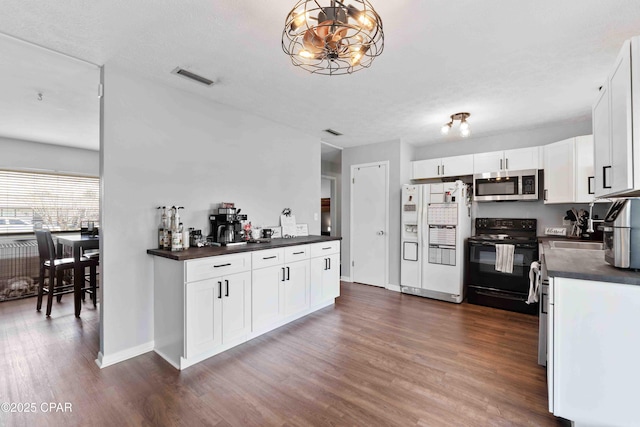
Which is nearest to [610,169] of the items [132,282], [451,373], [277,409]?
[451,373]

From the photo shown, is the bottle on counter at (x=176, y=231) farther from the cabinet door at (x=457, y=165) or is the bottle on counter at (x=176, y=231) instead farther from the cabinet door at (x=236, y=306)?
the cabinet door at (x=457, y=165)

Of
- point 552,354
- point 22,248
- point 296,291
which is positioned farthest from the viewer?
point 22,248

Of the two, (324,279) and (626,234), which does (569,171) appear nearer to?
(626,234)

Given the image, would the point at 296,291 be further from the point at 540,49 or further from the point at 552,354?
the point at 540,49

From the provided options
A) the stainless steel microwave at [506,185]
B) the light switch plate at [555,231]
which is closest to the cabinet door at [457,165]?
the stainless steel microwave at [506,185]

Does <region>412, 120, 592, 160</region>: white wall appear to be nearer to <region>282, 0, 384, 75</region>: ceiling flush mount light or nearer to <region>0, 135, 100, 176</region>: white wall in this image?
<region>282, 0, 384, 75</region>: ceiling flush mount light

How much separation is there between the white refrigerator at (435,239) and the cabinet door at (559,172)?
3.17 feet

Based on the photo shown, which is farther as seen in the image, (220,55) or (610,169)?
(220,55)

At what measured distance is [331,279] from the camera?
376cm

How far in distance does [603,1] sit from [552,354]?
2044 mm

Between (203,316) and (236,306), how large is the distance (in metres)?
0.32

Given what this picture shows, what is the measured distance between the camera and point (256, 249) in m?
2.74

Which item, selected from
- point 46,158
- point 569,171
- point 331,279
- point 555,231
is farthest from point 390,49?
point 46,158

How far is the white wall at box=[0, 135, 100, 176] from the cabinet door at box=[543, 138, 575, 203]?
616 centimetres
